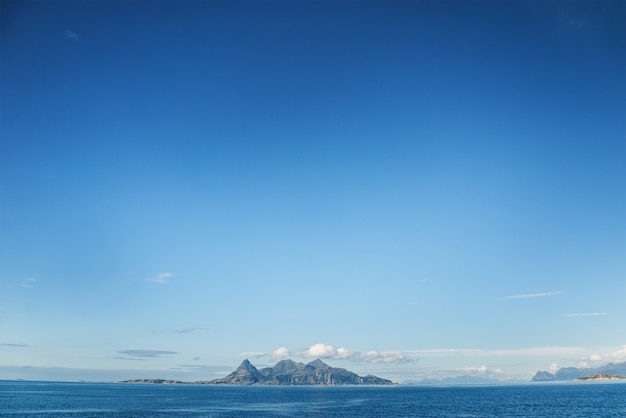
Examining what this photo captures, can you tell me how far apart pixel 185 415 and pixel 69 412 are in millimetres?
35375

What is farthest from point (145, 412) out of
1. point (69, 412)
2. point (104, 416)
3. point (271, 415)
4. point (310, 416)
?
point (310, 416)

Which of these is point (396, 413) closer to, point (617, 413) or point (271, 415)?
point (271, 415)

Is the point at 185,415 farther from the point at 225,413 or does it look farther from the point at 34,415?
the point at 34,415

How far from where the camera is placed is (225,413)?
395ft

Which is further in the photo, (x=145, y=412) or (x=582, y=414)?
(x=145, y=412)

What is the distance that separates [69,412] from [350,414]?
80.0m

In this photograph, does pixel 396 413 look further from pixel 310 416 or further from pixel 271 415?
pixel 271 415

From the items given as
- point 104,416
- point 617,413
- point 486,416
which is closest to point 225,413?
point 104,416

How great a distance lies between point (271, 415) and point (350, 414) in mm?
22102

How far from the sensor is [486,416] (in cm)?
10762

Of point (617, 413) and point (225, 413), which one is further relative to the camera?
point (225, 413)

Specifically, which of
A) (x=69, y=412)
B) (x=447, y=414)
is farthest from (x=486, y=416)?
(x=69, y=412)

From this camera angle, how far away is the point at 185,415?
11356cm

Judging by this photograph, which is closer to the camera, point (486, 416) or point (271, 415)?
point (486, 416)
